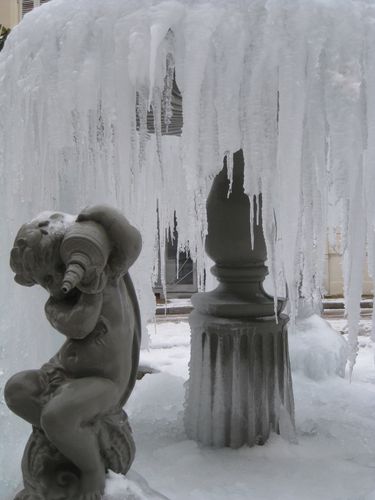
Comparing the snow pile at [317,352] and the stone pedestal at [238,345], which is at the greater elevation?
the stone pedestal at [238,345]

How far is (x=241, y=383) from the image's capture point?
297 centimetres

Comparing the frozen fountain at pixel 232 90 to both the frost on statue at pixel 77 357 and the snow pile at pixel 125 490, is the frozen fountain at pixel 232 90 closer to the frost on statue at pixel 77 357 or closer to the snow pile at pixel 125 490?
the frost on statue at pixel 77 357

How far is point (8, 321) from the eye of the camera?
3.16m

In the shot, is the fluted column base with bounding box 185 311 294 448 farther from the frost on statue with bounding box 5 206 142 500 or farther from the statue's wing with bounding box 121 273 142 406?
the frost on statue with bounding box 5 206 142 500

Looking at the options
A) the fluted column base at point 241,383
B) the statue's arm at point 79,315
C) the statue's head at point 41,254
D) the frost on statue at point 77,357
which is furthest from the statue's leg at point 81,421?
the fluted column base at point 241,383

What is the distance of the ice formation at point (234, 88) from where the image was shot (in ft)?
6.79

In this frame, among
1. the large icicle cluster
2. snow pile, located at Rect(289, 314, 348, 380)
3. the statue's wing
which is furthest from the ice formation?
snow pile, located at Rect(289, 314, 348, 380)

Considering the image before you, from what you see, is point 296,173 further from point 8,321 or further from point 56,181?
point 8,321

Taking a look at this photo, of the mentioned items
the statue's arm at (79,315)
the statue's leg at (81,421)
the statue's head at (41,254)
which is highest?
the statue's head at (41,254)

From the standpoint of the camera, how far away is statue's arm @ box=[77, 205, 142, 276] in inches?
64.2

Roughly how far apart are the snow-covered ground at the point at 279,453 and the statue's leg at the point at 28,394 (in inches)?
12.0

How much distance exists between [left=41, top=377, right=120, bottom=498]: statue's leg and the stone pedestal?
4.51 ft

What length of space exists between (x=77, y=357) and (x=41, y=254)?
308 millimetres

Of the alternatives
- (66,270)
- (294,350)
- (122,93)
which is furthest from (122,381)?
(294,350)
